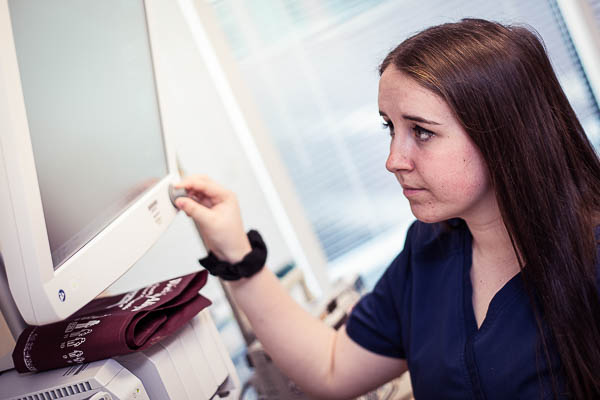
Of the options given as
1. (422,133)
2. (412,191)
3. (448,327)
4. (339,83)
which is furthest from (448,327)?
(339,83)

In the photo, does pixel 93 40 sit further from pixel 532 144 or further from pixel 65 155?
pixel 532 144

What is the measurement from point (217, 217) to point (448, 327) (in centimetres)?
50

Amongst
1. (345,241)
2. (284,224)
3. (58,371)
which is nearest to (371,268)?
(345,241)

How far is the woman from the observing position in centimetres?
85

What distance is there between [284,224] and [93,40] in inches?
65.3

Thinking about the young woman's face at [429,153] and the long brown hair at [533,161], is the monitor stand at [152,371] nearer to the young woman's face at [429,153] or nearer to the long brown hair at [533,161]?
the young woman's face at [429,153]

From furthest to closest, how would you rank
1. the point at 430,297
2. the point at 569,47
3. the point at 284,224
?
the point at 284,224 < the point at 569,47 < the point at 430,297

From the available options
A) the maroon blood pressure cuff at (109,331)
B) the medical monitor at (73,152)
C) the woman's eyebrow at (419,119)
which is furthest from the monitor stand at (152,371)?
the woman's eyebrow at (419,119)

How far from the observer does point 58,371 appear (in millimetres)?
705

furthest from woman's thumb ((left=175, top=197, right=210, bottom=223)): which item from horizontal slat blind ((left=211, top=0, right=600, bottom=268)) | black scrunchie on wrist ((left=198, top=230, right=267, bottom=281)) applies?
horizontal slat blind ((left=211, top=0, right=600, bottom=268))

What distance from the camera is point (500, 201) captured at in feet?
2.94

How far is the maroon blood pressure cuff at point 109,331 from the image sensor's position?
→ 0.68m

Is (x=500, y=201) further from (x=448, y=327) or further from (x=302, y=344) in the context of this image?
(x=302, y=344)

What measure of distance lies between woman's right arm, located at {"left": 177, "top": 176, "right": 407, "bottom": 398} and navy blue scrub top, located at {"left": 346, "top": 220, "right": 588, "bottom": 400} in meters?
0.04
